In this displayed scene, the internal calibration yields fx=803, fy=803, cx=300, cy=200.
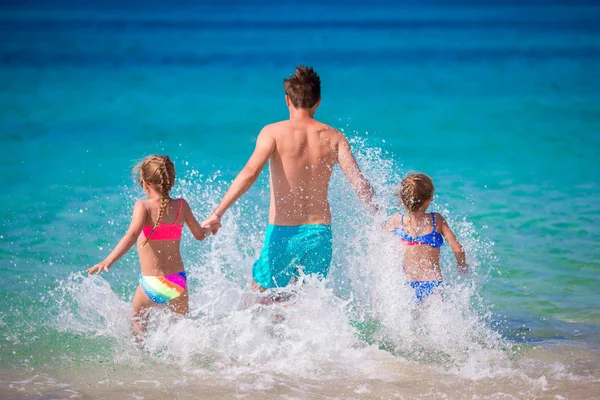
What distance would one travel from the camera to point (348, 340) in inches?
163

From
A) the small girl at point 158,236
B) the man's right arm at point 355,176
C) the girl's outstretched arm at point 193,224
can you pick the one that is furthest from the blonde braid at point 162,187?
the man's right arm at point 355,176

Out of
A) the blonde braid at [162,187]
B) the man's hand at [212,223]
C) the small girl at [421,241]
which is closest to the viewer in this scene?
the blonde braid at [162,187]

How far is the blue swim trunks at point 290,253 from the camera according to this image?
13.9ft

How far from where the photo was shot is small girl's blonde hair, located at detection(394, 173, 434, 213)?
14.0 ft

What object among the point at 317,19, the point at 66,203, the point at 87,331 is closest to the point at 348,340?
the point at 87,331

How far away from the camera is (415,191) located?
4262 mm

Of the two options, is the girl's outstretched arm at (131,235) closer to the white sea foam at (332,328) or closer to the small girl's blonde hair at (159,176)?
the small girl's blonde hair at (159,176)

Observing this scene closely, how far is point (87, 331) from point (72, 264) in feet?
4.83

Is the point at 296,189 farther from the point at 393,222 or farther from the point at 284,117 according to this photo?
the point at 284,117

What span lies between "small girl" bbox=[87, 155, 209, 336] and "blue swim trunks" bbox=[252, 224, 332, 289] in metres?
0.44

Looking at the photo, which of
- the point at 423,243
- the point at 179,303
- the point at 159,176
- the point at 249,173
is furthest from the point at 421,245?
the point at 159,176

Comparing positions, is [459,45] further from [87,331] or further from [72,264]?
[87,331]

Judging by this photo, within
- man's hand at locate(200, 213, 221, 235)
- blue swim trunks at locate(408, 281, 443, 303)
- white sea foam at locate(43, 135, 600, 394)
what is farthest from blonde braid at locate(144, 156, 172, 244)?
blue swim trunks at locate(408, 281, 443, 303)

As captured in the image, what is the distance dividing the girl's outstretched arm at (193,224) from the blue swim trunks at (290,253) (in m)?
0.35
